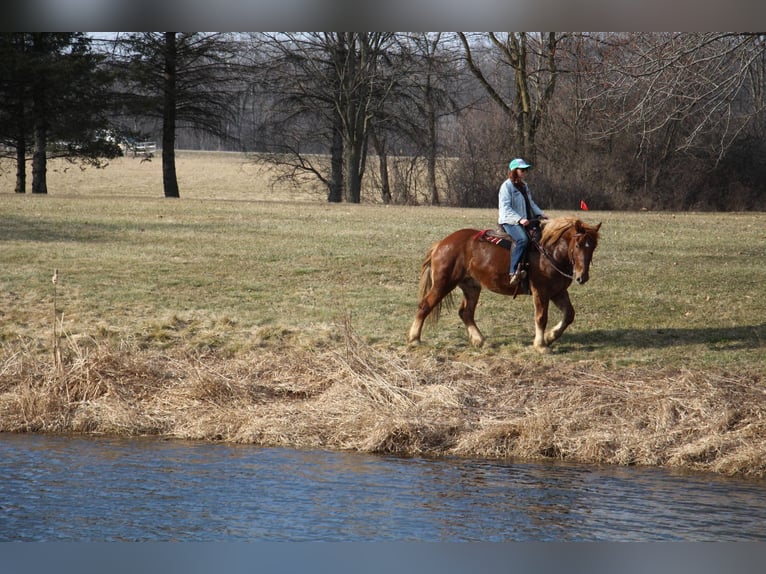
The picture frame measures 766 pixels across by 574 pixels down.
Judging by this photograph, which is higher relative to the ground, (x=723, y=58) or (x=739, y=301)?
(x=723, y=58)

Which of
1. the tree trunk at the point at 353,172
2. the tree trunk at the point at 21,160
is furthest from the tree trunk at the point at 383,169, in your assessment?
the tree trunk at the point at 21,160

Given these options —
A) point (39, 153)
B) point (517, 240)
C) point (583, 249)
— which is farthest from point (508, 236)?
point (39, 153)

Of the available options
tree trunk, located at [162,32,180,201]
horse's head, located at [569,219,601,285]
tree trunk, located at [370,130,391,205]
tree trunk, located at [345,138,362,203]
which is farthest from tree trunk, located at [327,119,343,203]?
horse's head, located at [569,219,601,285]

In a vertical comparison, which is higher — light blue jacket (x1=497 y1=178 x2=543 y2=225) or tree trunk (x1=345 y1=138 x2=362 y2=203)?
tree trunk (x1=345 y1=138 x2=362 y2=203)

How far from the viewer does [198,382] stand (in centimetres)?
1273

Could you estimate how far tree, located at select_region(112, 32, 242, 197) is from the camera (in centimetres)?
4150

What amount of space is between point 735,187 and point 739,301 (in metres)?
25.0

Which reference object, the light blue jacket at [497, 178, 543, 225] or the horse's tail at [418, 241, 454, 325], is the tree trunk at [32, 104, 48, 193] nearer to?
the horse's tail at [418, 241, 454, 325]

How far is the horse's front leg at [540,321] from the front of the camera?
13680mm

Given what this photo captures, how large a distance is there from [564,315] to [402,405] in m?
3.04

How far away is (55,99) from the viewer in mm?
40156

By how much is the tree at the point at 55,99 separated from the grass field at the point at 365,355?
18.6m
